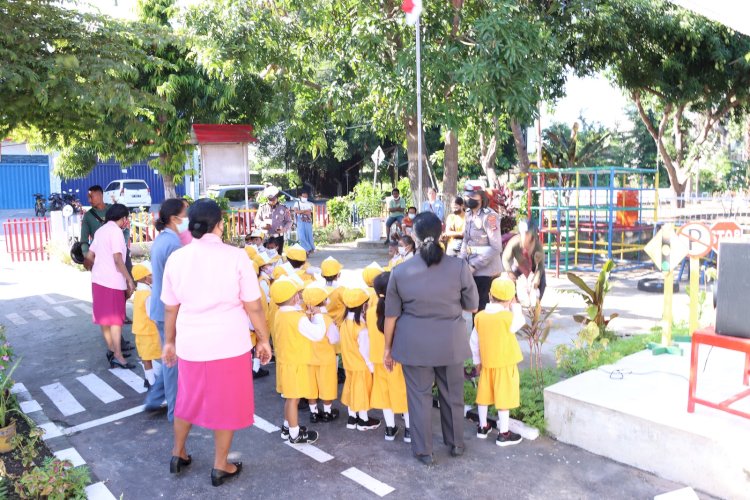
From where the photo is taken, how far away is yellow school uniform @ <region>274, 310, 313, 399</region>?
437 cm

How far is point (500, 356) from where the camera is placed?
Result: 4316 millimetres

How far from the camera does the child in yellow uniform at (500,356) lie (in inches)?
170

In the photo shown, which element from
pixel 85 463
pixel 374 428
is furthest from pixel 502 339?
pixel 85 463

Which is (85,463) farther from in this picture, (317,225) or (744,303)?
(317,225)

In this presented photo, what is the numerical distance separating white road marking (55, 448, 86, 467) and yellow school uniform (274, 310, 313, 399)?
4.77 ft

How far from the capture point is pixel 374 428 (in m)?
4.73

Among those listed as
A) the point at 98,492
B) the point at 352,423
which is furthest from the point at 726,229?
the point at 98,492

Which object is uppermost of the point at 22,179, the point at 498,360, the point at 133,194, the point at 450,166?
the point at 22,179

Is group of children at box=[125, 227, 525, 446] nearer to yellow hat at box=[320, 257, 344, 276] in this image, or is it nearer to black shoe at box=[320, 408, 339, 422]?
black shoe at box=[320, 408, 339, 422]

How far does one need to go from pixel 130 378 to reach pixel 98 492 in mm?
2332

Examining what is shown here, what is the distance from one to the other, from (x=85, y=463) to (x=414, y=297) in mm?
2543

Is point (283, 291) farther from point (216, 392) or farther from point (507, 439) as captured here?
point (507, 439)

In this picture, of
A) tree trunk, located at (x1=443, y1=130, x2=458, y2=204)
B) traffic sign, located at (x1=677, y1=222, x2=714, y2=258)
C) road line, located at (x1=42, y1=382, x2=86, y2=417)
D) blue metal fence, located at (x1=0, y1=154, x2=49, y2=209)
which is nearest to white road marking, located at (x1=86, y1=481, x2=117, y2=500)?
road line, located at (x1=42, y1=382, x2=86, y2=417)

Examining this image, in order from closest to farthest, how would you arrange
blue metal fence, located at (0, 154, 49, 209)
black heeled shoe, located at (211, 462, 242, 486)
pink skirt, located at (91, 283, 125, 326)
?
black heeled shoe, located at (211, 462, 242, 486), pink skirt, located at (91, 283, 125, 326), blue metal fence, located at (0, 154, 49, 209)
